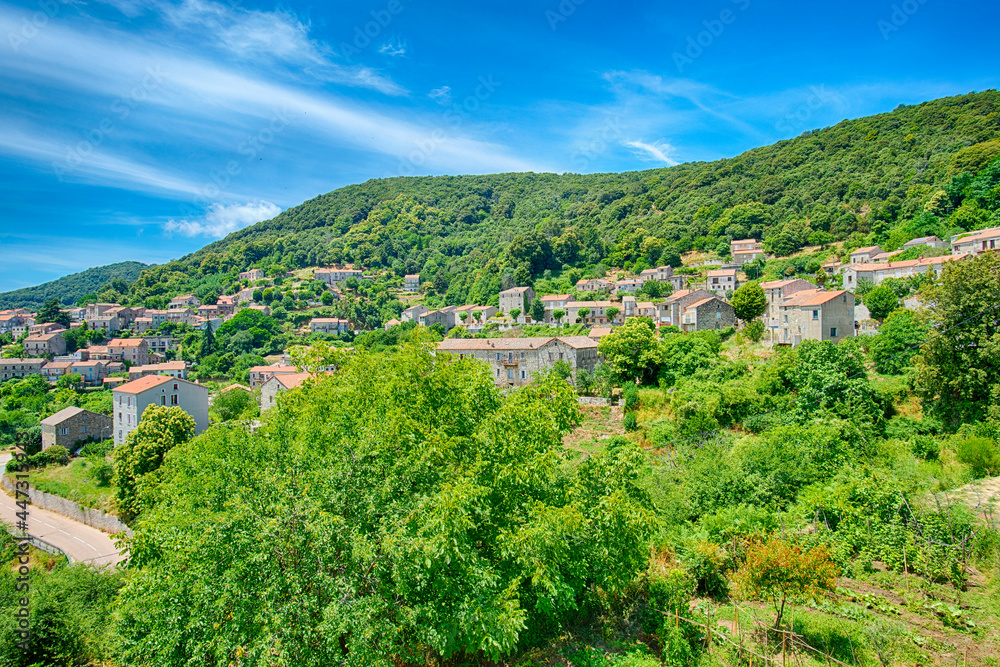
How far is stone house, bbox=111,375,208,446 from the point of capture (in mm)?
37531

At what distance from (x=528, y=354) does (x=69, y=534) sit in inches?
1199

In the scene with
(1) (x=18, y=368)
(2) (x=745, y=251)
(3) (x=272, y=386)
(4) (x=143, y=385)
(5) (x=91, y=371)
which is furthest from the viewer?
(1) (x=18, y=368)

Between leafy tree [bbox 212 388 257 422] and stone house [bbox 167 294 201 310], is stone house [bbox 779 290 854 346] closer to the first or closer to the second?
leafy tree [bbox 212 388 257 422]

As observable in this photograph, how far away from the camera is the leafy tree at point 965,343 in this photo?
16.0 m

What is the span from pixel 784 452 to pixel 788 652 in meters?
7.92

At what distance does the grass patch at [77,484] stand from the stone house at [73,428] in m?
2.43

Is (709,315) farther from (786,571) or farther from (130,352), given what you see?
(130,352)

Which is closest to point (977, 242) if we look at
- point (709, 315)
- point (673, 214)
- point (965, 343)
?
point (709, 315)

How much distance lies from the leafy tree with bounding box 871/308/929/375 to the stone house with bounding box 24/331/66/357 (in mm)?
93299

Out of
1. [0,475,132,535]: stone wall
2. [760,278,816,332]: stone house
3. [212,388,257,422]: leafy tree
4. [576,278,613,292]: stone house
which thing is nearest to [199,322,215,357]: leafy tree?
[212,388,257,422]: leafy tree

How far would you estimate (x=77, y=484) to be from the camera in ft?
108

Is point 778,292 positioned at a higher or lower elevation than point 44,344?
higher

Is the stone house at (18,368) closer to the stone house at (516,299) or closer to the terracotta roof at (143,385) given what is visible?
the terracotta roof at (143,385)

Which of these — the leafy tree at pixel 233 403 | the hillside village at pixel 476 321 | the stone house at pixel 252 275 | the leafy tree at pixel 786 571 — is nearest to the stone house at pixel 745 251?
the hillside village at pixel 476 321
